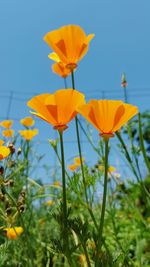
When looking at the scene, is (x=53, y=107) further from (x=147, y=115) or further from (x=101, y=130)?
(x=147, y=115)

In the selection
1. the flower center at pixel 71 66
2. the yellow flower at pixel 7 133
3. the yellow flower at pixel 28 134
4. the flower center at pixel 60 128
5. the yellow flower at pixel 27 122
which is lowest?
the flower center at pixel 60 128

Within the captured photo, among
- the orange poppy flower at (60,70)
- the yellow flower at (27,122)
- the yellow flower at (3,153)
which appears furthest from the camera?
the yellow flower at (27,122)

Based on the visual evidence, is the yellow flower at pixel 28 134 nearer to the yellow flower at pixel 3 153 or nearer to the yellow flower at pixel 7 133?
the yellow flower at pixel 7 133

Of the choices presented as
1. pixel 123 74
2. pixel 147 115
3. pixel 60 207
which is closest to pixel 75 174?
pixel 60 207

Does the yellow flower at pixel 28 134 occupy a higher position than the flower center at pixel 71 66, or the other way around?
the yellow flower at pixel 28 134

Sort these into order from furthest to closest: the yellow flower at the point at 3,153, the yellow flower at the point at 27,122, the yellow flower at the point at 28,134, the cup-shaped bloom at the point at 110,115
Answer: the yellow flower at the point at 27,122, the yellow flower at the point at 28,134, the yellow flower at the point at 3,153, the cup-shaped bloom at the point at 110,115

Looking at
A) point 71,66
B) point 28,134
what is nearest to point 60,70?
point 71,66

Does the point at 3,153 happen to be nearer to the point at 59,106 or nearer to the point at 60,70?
the point at 59,106

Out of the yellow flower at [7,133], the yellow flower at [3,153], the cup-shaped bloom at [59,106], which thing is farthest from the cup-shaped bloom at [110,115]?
the yellow flower at [7,133]
